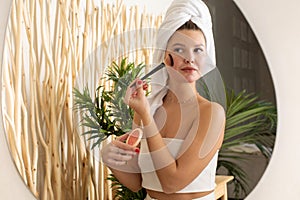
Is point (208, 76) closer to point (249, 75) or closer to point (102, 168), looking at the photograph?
point (249, 75)

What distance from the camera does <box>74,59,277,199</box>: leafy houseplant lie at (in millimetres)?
1534

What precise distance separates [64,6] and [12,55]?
20 cm

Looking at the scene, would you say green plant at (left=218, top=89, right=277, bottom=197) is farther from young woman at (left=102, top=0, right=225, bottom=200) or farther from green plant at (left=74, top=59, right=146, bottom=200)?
green plant at (left=74, top=59, right=146, bottom=200)

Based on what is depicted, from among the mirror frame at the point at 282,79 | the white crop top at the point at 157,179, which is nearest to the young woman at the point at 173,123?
the white crop top at the point at 157,179

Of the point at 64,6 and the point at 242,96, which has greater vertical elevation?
the point at 64,6

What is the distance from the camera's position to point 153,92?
1573 millimetres

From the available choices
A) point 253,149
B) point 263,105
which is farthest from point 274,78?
point 253,149

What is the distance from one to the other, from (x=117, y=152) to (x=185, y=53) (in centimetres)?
34

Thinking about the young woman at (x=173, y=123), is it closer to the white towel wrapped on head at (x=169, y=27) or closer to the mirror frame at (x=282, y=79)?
the white towel wrapped on head at (x=169, y=27)

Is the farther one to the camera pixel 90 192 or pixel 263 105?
pixel 263 105

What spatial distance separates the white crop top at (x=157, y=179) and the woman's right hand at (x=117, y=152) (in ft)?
0.10

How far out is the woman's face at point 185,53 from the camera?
5.20 feet

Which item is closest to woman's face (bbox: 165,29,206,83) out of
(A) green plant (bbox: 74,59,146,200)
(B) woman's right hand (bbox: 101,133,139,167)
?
(A) green plant (bbox: 74,59,146,200)

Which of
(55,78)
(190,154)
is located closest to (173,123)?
(190,154)
